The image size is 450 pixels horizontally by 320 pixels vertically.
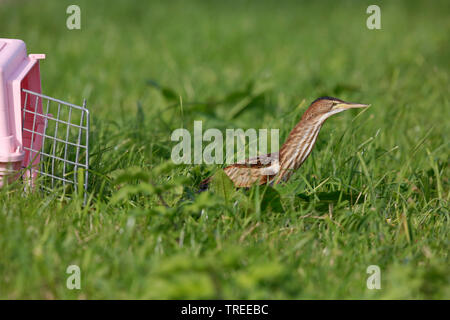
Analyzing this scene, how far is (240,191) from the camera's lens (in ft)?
10.1

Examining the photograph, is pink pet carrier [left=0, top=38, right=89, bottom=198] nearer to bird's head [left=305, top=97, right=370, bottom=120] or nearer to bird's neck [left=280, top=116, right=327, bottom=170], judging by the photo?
bird's neck [left=280, top=116, right=327, bottom=170]

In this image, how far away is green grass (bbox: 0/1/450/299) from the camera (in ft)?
8.18

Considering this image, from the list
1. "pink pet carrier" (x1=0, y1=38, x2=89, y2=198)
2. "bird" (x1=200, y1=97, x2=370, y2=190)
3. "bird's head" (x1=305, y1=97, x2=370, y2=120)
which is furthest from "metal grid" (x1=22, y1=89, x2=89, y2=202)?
"bird's head" (x1=305, y1=97, x2=370, y2=120)

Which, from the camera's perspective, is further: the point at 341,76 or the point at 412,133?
the point at 341,76

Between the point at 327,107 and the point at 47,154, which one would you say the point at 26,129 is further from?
the point at 327,107

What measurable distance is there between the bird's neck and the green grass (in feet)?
0.66

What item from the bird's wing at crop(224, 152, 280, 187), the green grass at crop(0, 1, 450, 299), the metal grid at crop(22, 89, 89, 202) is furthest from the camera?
the bird's wing at crop(224, 152, 280, 187)

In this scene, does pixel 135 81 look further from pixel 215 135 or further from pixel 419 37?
pixel 419 37

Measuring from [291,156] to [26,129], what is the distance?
149 cm

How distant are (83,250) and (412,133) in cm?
309

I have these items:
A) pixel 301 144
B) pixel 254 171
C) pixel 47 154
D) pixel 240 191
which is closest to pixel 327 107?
pixel 301 144

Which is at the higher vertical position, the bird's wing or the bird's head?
the bird's head

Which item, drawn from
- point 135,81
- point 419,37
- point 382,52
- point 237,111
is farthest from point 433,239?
point 419,37

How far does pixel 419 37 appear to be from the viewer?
7789 mm
